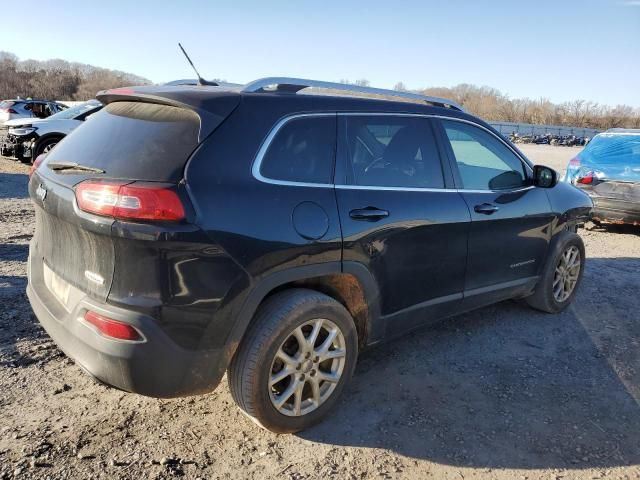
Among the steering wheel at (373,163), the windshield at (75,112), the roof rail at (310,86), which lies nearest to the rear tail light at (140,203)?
the roof rail at (310,86)

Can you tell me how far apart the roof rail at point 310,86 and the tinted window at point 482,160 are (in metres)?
0.24

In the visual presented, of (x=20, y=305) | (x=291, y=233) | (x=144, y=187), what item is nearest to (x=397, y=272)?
(x=291, y=233)

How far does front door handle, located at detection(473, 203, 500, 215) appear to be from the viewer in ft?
12.3

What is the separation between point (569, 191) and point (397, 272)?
2.50m

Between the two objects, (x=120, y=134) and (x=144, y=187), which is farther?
(x=120, y=134)

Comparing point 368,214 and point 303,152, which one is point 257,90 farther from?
point 368,214

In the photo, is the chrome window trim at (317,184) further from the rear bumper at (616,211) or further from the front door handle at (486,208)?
the rear bumper at (616,211)

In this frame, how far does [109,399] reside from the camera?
3.15 m

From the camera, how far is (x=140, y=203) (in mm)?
2307

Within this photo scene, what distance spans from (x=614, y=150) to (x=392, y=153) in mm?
6475

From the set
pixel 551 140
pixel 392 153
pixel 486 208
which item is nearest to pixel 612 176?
pixel 486 208

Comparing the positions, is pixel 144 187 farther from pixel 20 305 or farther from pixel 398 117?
pixel 20 305

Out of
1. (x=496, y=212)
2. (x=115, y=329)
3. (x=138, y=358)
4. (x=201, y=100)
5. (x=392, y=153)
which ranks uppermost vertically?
(x=201, y=100)

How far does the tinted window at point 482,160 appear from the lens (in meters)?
3.79
